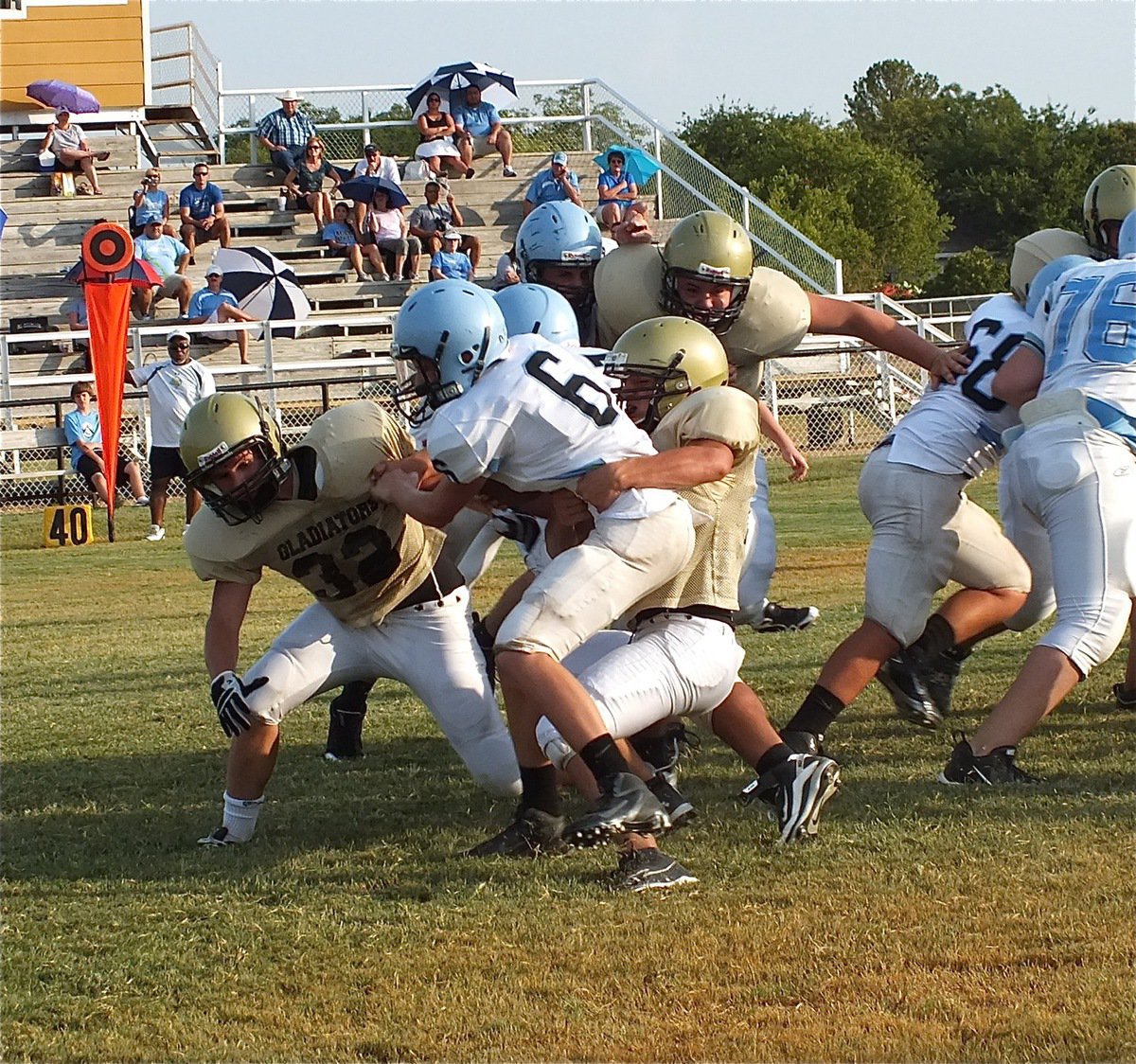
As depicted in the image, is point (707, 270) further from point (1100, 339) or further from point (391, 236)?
point (391, 236)

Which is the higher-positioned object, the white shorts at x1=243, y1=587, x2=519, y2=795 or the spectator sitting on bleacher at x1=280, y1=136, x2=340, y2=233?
the white shorts at x1=243, y1=587, x2=519, y2=795

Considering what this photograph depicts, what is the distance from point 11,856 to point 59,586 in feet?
25.1

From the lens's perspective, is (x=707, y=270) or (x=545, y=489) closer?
(x=545, y=489)

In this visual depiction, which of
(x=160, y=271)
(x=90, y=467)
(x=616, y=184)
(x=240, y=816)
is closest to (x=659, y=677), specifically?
(x=240, y=816)

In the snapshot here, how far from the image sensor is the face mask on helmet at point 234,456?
473 centimetres

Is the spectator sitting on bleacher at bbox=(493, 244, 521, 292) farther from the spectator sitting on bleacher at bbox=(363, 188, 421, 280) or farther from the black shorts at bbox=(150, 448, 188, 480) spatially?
the black shorts at bbox=(150, 448, 188, 480)

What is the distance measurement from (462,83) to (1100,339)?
→ 63.7 ft

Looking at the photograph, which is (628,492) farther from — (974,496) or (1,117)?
(1,117)

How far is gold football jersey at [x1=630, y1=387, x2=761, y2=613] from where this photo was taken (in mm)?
4566

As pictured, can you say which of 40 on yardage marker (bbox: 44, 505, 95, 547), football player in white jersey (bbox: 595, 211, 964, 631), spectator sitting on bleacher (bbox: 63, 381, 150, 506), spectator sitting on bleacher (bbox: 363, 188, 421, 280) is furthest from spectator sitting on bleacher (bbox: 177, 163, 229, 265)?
football player in white jersey (bbox: 595, 211, 964, 631)

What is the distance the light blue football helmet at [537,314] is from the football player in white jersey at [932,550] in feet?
3.88

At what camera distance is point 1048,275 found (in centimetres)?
545

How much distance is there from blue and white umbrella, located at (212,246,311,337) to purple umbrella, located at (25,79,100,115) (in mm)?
6357

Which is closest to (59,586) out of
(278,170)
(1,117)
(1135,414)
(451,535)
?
(451,535)
